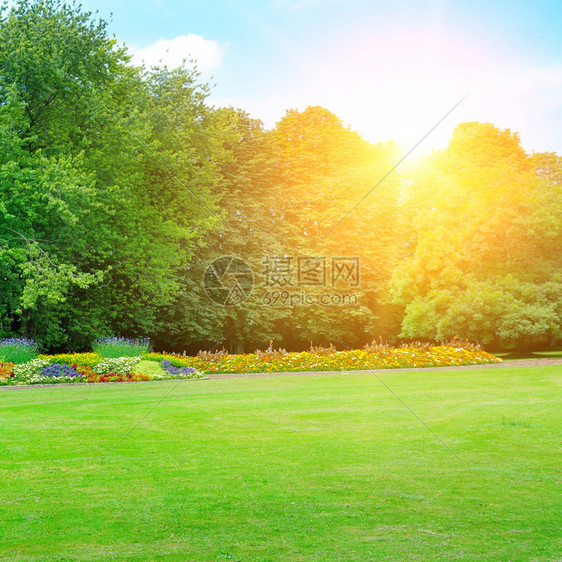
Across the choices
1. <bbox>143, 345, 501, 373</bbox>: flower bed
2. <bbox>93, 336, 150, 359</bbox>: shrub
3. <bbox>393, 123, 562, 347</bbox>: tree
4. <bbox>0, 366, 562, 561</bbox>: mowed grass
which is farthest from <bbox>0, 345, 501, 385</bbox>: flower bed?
<bbox>0, 366, 562, 561</bbox>: mowed grass

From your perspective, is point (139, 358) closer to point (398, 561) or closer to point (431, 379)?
point (431, 379)

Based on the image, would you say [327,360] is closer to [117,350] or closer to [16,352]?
[117,350]

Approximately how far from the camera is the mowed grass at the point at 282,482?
14.4 ft

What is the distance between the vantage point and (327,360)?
823 inches

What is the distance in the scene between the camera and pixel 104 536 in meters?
4.55

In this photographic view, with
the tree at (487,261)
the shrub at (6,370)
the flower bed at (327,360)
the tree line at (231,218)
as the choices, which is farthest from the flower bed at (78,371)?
the tree at (487,261)

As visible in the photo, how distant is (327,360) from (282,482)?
15.1 metres

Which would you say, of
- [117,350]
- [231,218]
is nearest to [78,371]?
[117,350]

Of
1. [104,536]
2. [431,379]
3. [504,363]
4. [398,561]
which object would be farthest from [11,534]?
[504,363]

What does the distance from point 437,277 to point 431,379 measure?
10.4 metres

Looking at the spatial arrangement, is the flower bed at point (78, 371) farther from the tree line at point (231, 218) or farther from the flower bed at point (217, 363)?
the tree line at point (231, 218)

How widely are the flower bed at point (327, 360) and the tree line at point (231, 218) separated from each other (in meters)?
2.74

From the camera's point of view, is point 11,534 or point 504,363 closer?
point 11,534

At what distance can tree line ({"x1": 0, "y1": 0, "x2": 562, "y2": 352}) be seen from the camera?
2194cm
